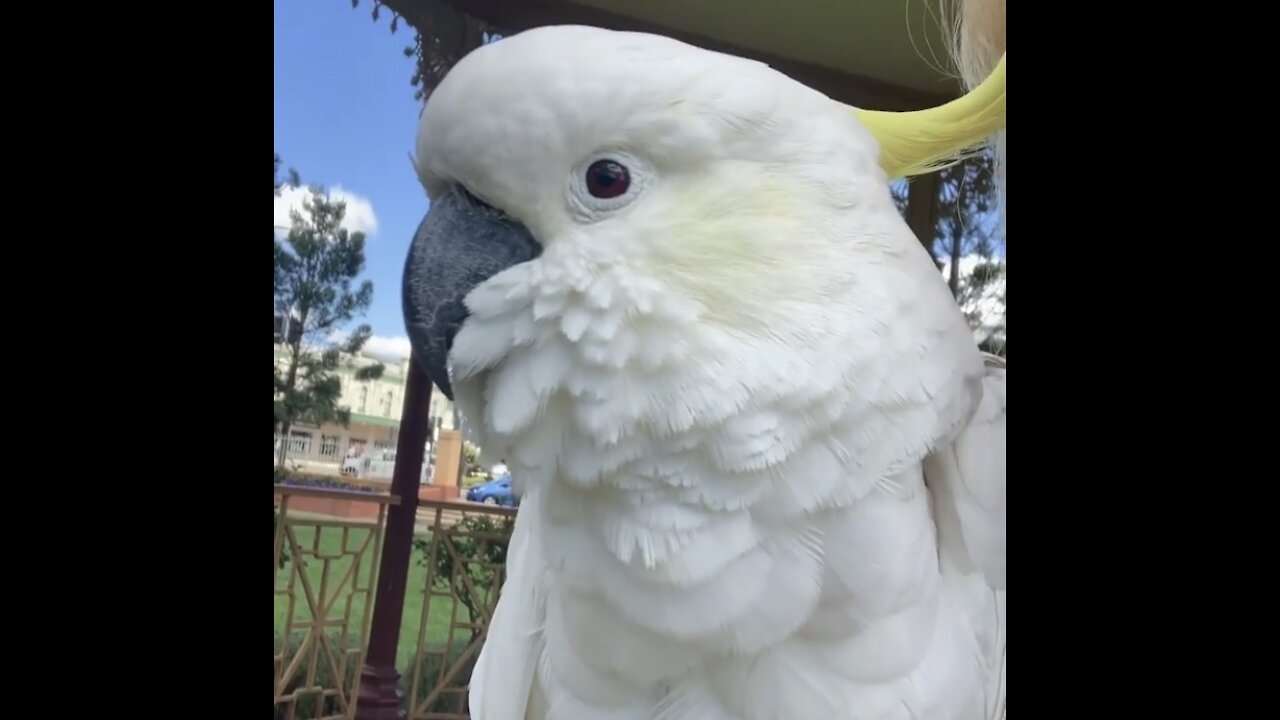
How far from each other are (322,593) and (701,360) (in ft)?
1.81

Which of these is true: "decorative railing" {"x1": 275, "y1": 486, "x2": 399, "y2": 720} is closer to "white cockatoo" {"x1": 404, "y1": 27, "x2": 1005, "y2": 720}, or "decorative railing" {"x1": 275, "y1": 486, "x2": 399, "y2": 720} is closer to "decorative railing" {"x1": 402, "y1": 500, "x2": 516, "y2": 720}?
"decorative railing" {"x1": 402, "y1": 500, "x2": 516, "y2": 720}

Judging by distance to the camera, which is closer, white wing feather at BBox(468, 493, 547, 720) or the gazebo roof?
the gazebo roof

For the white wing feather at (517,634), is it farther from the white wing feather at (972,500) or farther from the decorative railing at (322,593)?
the white wing feather at (972,500)

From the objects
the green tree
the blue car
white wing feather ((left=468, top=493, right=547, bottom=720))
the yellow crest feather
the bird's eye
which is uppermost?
the yellow crest feather

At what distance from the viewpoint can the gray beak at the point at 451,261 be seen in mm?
781

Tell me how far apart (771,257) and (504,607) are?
0.54 m

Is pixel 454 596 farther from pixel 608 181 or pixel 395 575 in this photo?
pixel 608 181

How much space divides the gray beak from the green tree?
14cm

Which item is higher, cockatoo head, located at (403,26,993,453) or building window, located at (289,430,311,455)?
cockatoo head, located at (403,26,993,453)

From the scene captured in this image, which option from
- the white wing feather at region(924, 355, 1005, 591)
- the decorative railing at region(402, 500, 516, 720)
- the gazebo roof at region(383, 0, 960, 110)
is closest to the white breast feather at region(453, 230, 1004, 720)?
the white wing feather at region(924, 355, 1005, 591)

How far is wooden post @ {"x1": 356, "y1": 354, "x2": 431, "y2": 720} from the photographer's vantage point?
955mm

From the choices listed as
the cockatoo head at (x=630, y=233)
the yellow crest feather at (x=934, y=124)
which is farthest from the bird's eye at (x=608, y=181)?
the yellow crest feather at (x=934, y=124)

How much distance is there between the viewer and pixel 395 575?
0.99 meters
